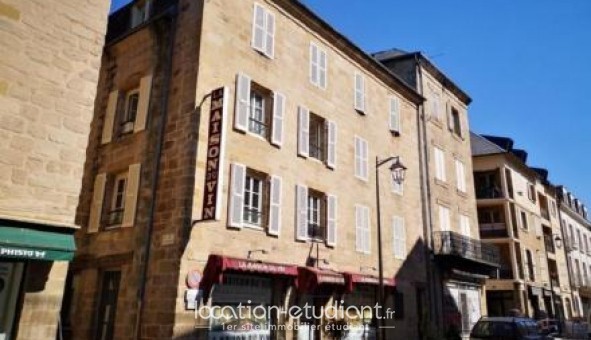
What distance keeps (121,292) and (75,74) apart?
5.48m

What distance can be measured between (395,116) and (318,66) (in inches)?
193

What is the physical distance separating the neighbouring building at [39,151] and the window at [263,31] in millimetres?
6133

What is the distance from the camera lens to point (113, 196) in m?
11.9

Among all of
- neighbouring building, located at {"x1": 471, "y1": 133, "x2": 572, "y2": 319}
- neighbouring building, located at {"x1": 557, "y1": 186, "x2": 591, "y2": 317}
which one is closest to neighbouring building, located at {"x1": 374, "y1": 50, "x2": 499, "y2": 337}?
neighbouring building, located at {"x1": 471, "y1": 133, "x2": 572, "y2": 319}

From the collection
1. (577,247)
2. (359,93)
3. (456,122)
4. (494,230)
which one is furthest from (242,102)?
(577,247)

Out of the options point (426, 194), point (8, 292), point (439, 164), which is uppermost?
point (439, 164)

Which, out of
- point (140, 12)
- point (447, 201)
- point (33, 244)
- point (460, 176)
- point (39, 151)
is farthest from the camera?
point (460, 176)

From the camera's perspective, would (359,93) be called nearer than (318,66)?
No

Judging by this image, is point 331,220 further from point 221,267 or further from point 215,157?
point 215,157

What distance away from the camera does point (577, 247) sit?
4125 centimetres

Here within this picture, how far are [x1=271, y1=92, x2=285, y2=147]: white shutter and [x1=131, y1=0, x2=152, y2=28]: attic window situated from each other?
447 cm

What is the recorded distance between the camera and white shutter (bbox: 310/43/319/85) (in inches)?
566

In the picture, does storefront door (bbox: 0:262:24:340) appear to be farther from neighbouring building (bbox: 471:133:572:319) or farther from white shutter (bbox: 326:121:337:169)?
neighbouring building (bbox: 471:133:572:319)

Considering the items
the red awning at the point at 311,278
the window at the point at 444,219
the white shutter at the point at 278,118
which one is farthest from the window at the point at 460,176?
the white shutter at the point at 278,118
